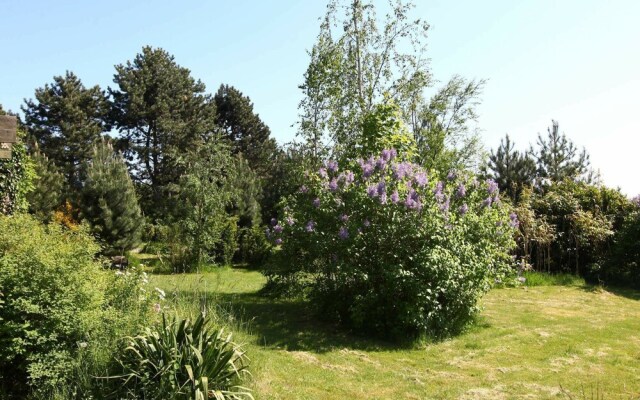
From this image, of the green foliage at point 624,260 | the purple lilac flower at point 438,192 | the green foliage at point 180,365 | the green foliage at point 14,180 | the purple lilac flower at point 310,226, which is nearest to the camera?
the green foliage at point 180,365

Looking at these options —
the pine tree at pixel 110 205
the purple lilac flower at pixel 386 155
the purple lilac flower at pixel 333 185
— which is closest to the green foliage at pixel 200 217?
the pine tree at pixel 110 205

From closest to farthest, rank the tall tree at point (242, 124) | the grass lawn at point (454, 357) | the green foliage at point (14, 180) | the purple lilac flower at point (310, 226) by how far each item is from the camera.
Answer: the grass lawn at point (454, 357) < the purple lilac flower at point (310, 226) < the green foliage at point (14, 180) < the tall tree at point (242, 124)

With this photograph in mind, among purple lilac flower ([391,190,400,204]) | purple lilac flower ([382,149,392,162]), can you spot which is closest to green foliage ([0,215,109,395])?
purple lilac flower ([391,190,400,204])

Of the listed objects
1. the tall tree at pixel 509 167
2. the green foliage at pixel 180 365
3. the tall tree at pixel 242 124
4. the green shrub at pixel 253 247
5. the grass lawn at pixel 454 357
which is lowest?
the grass lawn at pixel 454 357

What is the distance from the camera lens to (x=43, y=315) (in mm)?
4762

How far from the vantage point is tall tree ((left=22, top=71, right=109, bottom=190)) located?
2991cm

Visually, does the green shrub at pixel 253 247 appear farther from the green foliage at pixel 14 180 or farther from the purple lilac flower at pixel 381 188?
the purple lilac flower at pixel 381 188

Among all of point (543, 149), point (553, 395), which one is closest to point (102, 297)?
point (553, 395)

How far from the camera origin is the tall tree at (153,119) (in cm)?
3281

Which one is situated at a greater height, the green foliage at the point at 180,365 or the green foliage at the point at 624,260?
the green foliage at the point at 624,260

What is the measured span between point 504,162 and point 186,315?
23313mm

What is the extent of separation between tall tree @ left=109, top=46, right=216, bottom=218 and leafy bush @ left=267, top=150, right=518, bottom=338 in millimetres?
25453

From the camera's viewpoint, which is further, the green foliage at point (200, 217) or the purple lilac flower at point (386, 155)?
the green foliage at point (200, 217)

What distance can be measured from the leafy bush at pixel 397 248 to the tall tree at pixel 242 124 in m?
31.7
